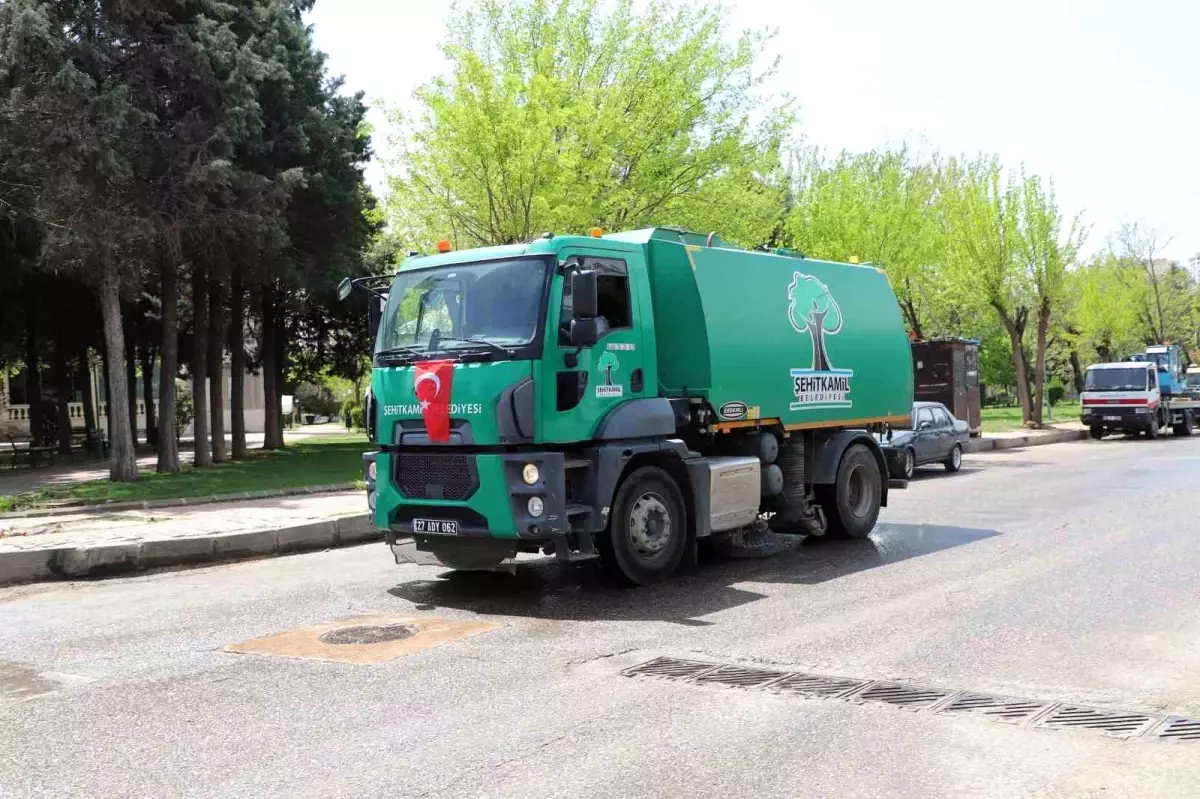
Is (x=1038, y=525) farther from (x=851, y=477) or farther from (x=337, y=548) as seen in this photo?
(x=337, y=548)

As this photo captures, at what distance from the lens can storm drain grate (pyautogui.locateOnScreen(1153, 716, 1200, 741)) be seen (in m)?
5.27

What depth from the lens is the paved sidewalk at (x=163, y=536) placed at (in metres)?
11.3

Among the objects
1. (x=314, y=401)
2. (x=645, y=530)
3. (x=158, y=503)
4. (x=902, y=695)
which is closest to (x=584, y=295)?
(x=645, y=530)

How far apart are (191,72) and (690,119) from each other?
10061mm

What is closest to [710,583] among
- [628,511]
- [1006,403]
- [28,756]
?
[628,511]

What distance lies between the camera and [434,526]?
914cm

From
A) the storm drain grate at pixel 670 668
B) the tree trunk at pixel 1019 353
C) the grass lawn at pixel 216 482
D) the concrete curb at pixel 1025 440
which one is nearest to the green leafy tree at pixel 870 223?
the tree trunk at pixel 1019 353

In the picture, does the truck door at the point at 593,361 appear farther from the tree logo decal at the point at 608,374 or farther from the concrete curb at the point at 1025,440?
the concrete curb at the point at 1025,440

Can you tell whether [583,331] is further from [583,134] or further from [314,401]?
[314,401]

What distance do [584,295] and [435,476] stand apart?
1.97 meters

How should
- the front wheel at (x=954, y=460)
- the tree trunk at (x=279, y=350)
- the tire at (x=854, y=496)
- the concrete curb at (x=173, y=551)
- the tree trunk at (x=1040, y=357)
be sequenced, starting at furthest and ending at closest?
the tree trunk at (x=1040, y=357) < the tree trunk at (x=279, y=350) < the front wheel at (x=954, y=460) < the tire at (x=854, y=496) < the concrete curb at (x=173, y=551)

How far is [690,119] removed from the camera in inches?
935

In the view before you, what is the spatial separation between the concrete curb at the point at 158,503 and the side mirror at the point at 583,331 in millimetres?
9996

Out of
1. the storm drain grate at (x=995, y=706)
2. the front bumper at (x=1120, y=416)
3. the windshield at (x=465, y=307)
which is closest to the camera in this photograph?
the storm drain grate at (x=995, y=706)
